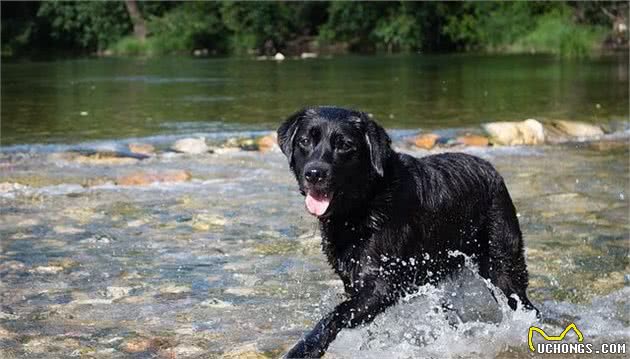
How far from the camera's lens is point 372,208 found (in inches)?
200

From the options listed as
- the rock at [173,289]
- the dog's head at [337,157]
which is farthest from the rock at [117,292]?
the dog's head at [337,157]

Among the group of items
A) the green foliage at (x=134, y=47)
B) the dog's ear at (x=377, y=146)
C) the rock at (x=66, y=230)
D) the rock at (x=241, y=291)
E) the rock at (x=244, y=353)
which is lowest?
the green foliage at (x=134, y=47)

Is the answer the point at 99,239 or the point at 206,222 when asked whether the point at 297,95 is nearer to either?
the point at 206,222

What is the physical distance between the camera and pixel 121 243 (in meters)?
7.94

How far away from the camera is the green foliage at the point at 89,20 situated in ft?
222

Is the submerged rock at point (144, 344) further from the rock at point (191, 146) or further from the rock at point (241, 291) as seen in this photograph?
the rock at point (191, 146)

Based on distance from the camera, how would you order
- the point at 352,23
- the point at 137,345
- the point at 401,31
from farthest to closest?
the point at 352,23 → the point at 401,31 → the point at 137,345

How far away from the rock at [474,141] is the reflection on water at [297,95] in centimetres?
216

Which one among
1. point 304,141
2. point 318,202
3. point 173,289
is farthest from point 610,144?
point 318,202

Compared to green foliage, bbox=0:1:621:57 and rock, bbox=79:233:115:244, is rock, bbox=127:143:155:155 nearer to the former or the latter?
rock, bbox=79:233:115:244

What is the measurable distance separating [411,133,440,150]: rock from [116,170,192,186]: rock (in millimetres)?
4163

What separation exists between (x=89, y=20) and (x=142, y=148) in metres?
58.3

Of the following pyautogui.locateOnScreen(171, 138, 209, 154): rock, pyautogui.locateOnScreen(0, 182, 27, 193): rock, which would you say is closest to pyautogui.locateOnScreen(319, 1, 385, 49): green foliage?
pyautogui.locateOnScreen(171, 138, 209, 154): rock

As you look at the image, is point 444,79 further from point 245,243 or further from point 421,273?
point 421,273
